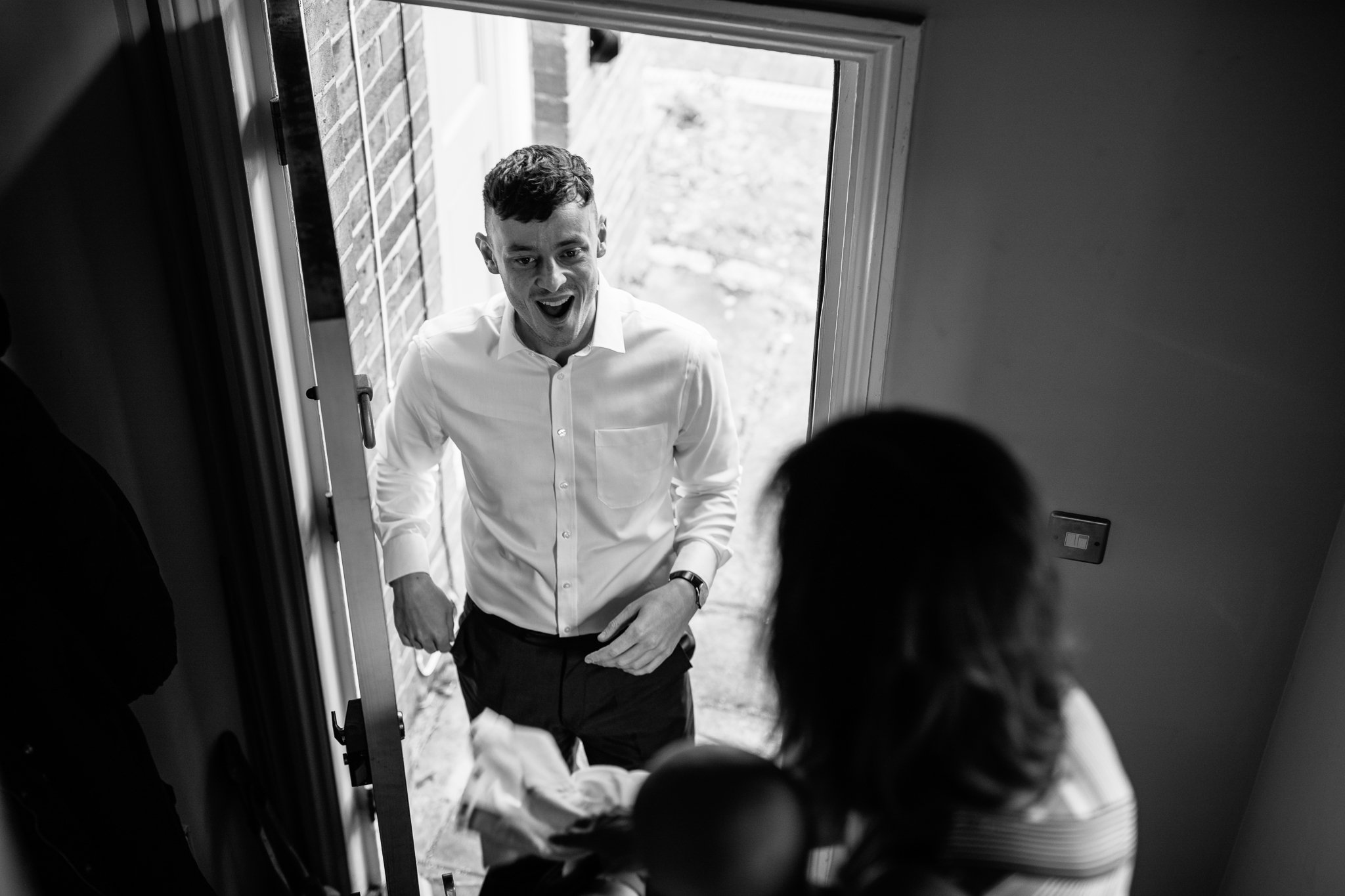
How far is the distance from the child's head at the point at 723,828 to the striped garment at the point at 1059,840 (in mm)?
143

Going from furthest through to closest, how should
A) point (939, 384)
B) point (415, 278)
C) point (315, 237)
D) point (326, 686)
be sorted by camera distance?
point (415, 278), point (326, 686), point (939, 384), point (315, 237)

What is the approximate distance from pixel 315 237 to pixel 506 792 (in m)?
0.71

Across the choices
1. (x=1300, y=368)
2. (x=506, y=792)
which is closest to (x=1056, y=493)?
(x=1300, y=368)

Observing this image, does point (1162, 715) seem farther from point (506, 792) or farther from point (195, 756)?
point (195, 756)

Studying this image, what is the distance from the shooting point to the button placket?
5.98 feet

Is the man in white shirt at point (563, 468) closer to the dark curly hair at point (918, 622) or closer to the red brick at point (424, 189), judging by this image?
the red brick at point (424, 189)

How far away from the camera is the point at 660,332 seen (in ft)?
6.01

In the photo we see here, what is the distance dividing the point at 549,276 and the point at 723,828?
0.95 meters

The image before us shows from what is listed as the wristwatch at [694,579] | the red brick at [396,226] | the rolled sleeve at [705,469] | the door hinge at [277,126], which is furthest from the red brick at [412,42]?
the wristwatch at [694,579]

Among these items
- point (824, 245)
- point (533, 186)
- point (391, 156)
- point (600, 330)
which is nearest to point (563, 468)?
point (600, 330)

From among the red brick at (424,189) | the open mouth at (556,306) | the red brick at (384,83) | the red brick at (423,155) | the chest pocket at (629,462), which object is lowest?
the chest pocket at (629,462)

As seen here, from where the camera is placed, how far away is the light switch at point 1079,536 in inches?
66.2

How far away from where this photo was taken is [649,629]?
71.9 inches

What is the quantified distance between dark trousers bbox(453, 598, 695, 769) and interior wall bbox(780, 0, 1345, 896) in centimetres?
71
